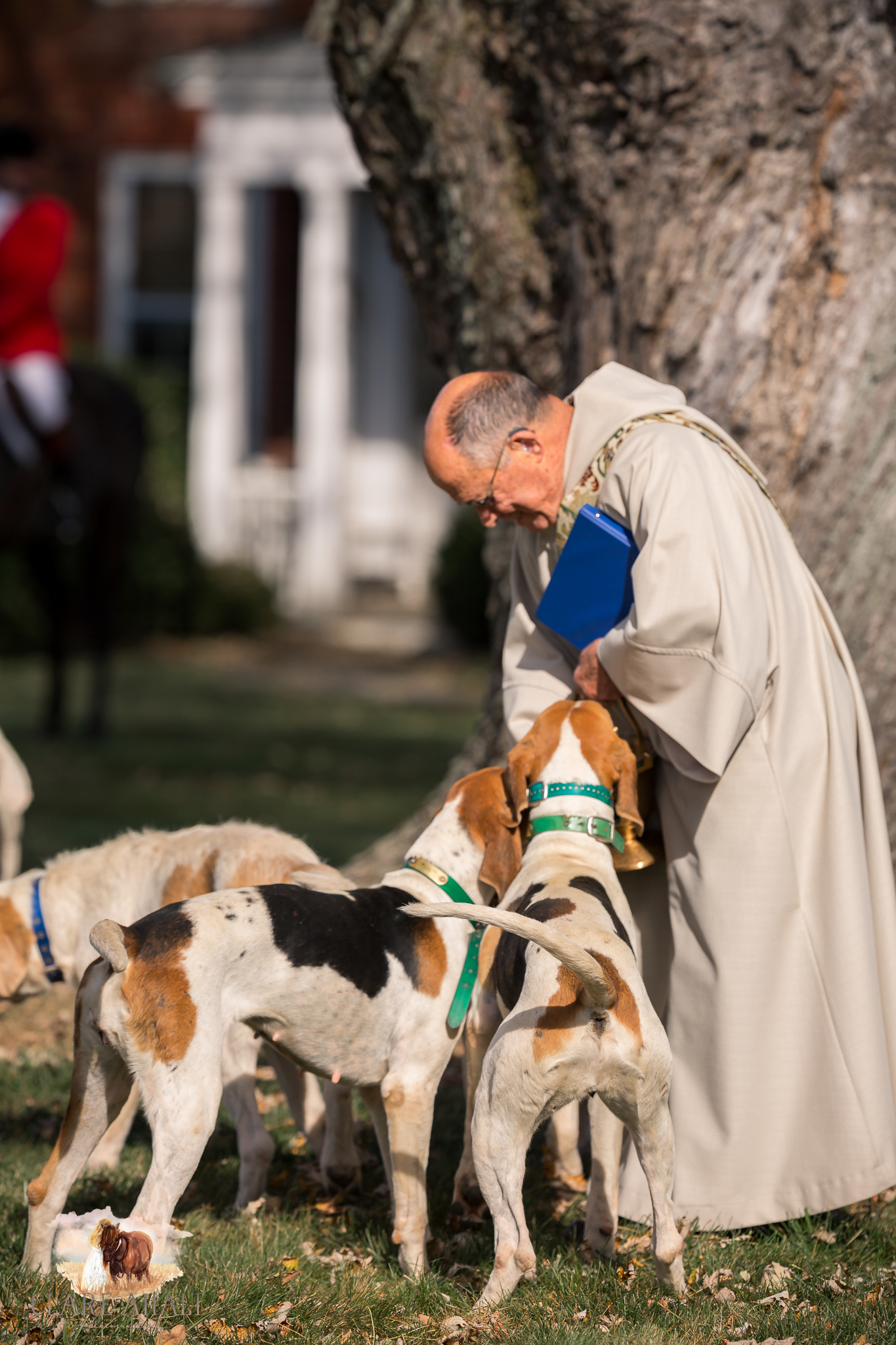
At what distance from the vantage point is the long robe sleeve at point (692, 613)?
387 cm

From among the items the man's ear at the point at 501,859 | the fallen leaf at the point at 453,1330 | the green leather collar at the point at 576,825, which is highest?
the green leather collar at the point at 576,825

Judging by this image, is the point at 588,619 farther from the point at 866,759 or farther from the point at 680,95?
the point at 680,95

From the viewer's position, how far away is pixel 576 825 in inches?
156

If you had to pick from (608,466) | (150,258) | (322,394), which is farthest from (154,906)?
(150,258)

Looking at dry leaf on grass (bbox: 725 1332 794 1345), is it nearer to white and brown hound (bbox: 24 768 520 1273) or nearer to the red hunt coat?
white and brown hound (bbox: 24 768 520 1273)

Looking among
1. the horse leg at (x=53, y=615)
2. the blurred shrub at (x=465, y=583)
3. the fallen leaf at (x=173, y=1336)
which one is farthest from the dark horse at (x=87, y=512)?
the fallen leaf at (x=173, y=1336)

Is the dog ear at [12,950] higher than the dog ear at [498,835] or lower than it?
lower

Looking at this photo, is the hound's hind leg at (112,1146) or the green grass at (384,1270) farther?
the hound's hind leg at (112,1146)

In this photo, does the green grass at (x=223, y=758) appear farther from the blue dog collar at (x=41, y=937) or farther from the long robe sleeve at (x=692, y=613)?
the long robe sleeve at (x=692, y=613)

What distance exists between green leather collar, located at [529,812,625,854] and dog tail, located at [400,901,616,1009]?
20.0 inches

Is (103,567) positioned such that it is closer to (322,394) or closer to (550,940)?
(322,394)

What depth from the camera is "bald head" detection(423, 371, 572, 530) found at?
13.6 feet

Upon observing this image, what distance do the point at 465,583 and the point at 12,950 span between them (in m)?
12.4

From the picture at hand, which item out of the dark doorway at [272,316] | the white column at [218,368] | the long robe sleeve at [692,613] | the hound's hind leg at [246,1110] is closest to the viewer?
the long robe sleeve at [692,613]
